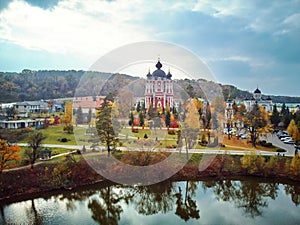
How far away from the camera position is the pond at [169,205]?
21.2 feet

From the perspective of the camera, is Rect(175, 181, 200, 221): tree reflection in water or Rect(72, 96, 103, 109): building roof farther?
Rect(72, 96, 103, 109): building roof

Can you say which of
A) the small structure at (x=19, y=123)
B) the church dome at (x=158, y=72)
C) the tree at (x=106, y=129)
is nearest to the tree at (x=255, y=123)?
the tree at (x=106, y=129)

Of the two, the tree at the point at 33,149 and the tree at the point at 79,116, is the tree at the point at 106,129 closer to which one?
the tree at the point at 33,149

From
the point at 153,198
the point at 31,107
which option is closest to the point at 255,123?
the point at 153,198

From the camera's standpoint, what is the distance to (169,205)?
24.2ft

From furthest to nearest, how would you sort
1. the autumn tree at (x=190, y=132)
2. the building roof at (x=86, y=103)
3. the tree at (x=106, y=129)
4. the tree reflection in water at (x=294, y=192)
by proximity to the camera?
the building roof at (x=86, y=103)
the autumn tree at (x=190, y=132)
the tree at (x=106, y=129)
the tree reflection in water at (x=294, y=192)

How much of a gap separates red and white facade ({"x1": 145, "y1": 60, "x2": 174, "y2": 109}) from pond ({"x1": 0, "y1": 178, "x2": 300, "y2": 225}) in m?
9.67

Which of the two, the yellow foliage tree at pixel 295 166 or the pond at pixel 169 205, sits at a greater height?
the yellow foliage tree at pixel 295 166

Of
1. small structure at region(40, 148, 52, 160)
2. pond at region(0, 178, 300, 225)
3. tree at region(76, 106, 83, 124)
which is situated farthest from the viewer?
tree at region(76, 106, 83, 124)

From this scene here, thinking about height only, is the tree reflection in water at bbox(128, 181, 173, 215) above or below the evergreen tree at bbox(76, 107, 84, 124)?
below

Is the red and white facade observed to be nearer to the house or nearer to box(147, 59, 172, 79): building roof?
box(147, 59, 172, 79): building roof

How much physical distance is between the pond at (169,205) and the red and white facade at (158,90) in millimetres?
9668

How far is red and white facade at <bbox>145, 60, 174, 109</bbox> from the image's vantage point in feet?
59.7

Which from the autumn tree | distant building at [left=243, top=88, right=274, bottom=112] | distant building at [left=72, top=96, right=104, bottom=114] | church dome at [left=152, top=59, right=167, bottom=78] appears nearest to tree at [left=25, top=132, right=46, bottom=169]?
the autumn tree
